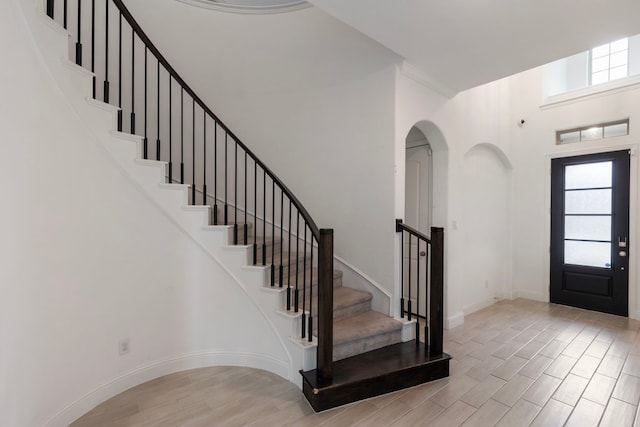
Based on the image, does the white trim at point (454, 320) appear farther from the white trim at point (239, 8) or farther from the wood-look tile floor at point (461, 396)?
the white trim at point (239, 8)

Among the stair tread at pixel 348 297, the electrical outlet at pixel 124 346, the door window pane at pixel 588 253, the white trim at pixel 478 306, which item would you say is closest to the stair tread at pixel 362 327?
the stair tread at pixel 348 297

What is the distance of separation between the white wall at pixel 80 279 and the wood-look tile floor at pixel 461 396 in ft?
0.84

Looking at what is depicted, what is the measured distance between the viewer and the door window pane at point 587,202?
13.7 feet

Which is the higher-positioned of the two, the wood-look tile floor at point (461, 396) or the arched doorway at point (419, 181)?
the arched doorway at point (419, 181)

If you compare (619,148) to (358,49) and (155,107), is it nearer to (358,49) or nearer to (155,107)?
(358,49)

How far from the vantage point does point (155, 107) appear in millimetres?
3707

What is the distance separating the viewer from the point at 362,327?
2754 millimetres

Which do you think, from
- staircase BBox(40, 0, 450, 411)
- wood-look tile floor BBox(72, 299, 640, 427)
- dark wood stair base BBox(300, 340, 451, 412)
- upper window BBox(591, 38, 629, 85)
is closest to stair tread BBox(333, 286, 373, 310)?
staircase BBox(40, 0, 450, 411)

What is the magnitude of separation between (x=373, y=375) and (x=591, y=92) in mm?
5041

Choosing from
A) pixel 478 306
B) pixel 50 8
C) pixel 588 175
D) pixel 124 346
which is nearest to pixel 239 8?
pixel 50 8

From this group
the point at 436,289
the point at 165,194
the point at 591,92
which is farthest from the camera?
the point at 591,92

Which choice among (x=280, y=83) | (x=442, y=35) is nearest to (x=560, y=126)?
(x=442, y=35)

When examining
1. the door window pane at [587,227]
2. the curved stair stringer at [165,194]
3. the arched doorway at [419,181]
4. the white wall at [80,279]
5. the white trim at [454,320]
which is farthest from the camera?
the door window pane at [587,227]

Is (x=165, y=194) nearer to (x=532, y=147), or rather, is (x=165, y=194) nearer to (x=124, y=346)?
(x=124, y=346)
